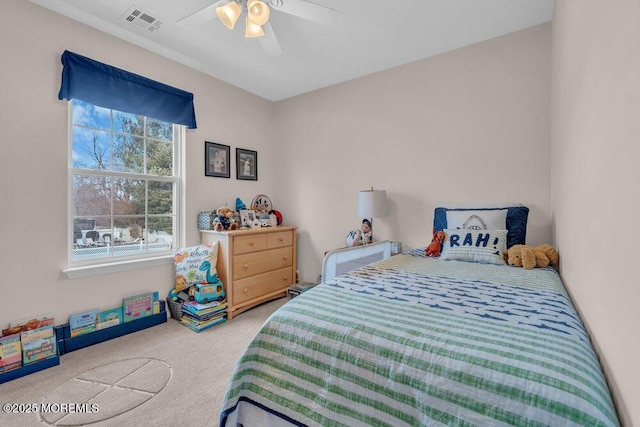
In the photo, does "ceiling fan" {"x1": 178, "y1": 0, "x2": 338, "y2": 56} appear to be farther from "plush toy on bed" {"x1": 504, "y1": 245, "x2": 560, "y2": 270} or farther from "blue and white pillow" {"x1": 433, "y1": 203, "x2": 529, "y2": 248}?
"plush toy on bed" {"x1": 504, "y1": 245, "x2": 560, "y2": 270}

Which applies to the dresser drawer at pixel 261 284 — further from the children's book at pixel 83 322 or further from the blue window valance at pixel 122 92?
the blue window valance at pixel 122 92

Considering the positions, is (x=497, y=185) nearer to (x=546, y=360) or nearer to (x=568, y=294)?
(x=568, y=294)

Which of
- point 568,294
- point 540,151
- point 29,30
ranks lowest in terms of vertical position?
point 568,294

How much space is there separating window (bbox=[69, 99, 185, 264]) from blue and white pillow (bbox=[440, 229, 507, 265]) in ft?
8.45

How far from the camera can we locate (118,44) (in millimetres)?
2461

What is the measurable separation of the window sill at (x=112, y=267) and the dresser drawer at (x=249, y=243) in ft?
2.10

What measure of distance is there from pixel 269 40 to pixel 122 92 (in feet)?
4.51

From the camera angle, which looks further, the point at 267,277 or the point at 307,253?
the point at 307,253

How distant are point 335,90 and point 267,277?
232 centimetres

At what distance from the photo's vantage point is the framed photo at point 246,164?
137 inches

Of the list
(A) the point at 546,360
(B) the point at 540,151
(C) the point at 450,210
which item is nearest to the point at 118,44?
(C) the point at 450,210

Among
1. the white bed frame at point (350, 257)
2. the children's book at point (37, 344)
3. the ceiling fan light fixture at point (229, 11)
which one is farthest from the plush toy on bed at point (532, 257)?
the children's book at point (37, 344)

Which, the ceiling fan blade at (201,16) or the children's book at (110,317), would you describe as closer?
the ceiling fan blade at (201,16)

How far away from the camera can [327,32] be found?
239 cm
